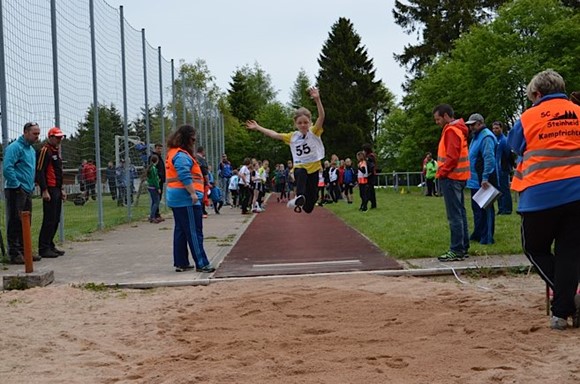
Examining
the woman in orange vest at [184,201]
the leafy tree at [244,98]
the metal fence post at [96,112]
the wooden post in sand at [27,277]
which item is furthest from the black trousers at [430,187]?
the leafy tree at [244,98]

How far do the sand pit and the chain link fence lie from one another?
521 centimetres

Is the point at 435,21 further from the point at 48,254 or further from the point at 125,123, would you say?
the point at 48,254

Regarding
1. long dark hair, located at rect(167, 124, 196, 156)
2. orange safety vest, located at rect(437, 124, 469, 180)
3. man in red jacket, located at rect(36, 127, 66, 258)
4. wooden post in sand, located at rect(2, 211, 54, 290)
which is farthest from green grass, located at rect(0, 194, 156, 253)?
orange safety vest, located at rect(437, 124, 469, 180)

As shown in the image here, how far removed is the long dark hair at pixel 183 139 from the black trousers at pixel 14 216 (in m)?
2.69

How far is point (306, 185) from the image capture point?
33.3ft

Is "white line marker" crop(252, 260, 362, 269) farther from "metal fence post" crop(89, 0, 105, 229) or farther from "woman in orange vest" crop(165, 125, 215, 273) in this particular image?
"metal fence post" crop(89, 0, 105, 229)

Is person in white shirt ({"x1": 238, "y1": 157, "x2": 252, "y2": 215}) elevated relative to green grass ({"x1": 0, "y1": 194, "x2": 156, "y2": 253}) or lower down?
elevated

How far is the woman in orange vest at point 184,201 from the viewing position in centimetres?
903

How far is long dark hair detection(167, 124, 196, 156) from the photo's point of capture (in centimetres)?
930

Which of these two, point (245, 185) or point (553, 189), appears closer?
point (553, 189)

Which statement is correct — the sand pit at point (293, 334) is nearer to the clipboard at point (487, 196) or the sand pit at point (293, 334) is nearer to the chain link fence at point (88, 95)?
the clipboard at point (487, 196)

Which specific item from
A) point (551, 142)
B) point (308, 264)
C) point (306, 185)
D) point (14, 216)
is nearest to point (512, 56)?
point (306, 185)

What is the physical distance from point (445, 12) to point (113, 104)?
42.0m

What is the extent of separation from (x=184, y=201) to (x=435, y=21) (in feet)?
158
